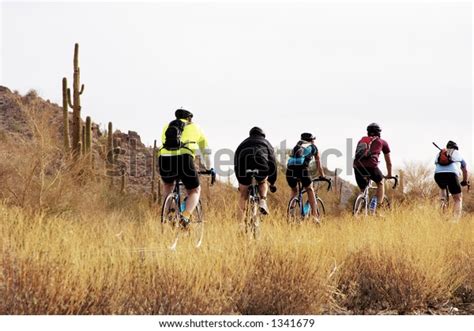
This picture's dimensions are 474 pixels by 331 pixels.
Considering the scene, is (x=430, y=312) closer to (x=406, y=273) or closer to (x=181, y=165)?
(x=406, y=273)

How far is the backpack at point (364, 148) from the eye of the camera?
38.3 ft

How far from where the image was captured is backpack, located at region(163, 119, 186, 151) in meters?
8.91

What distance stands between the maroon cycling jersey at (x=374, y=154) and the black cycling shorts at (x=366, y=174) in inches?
4.0

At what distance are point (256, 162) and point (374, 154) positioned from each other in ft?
10.2

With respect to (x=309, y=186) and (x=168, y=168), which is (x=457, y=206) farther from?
(x=168, y=168)

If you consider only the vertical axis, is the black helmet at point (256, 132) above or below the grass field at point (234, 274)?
above

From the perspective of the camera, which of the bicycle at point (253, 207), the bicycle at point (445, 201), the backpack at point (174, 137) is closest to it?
the bicycle at point (253, 207)

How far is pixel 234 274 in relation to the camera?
6984 mm

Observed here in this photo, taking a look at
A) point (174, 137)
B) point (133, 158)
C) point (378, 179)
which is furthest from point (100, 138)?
point (174, 137)

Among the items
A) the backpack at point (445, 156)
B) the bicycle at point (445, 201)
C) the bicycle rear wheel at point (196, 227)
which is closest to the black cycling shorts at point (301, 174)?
the bicycle rear wheel at point (196, 227)

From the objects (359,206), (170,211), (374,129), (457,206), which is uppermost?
(374,129)

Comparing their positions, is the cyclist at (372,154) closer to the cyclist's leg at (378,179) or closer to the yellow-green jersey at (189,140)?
the cyclist's leg at (378,179)

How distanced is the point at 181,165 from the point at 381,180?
4.43 metres

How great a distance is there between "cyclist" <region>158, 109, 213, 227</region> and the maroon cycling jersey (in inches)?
145
